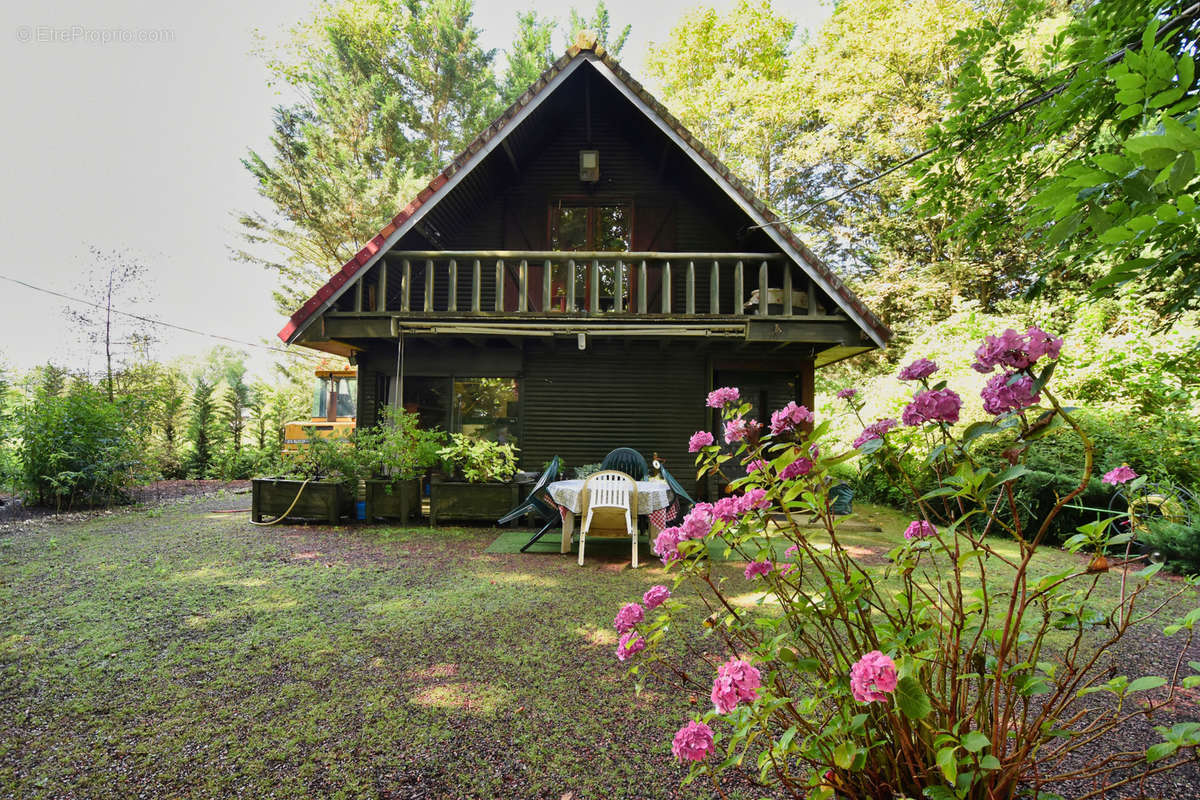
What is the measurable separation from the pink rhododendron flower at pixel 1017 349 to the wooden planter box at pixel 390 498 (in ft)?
22.6

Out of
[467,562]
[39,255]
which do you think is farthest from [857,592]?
[39,255]

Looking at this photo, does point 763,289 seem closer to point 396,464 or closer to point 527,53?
point 396,464

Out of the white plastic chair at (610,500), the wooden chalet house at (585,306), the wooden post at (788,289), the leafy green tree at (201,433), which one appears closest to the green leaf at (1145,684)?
the white plastic chair at (610,500)

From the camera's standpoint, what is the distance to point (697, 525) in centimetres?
148

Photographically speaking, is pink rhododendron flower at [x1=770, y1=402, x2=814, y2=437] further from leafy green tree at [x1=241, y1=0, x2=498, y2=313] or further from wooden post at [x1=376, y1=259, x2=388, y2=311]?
leafy green tree at [x1=241, y1=0, x2=498, y2=313]

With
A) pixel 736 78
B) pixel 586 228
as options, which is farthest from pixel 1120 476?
pixel 736 78

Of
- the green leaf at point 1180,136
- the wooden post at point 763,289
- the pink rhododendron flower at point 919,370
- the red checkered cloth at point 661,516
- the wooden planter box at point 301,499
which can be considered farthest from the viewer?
the wooden post at point 763,289

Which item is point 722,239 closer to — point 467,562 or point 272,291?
point 467,562

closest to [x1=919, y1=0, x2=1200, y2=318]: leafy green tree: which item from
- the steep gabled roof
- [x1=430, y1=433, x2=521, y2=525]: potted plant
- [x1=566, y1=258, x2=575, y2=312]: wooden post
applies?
the steep gabled roof

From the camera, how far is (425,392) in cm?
884

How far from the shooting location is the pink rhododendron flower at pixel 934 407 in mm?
1239

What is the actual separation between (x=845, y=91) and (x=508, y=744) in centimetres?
1816

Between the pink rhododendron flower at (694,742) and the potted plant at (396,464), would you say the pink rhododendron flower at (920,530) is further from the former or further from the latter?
the potted plant at (396,464)

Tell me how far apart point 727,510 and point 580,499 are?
3.96 metres
